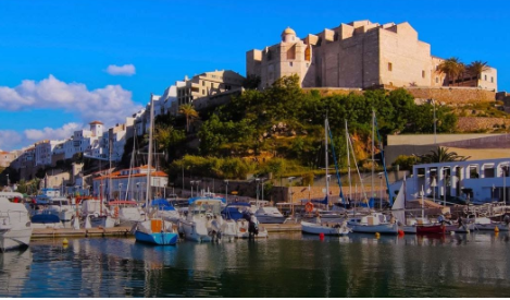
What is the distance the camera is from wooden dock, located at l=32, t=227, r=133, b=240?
32.6 metres

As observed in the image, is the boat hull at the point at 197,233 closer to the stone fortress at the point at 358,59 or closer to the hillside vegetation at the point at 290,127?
the hillside vegetation at the point at 290,127

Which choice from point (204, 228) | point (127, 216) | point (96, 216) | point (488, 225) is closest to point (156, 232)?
point (204, 228)

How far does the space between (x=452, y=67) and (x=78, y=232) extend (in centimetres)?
5826

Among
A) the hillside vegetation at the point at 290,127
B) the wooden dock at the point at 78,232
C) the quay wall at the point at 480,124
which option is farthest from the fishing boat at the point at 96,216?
the quay wall at the point at 480,124

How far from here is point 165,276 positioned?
64.4 feet

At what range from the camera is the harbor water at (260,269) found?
55.5 ft

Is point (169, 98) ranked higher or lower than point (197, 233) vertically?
higher

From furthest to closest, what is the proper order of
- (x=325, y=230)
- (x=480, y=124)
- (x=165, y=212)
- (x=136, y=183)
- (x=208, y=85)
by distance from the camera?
(x=208, y=85) < (x=480, y=124) < (x=136, y=183) < (x=165, y=212) < (x=325, y=230)

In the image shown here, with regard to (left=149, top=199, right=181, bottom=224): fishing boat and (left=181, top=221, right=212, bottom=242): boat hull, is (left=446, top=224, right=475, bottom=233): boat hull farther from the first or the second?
(left=149, top=199, right=181, bottom=224): fishing boat

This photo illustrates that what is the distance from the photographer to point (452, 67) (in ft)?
252

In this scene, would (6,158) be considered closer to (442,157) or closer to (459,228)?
(442,157)

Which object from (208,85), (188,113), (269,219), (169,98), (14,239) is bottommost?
(14,239)

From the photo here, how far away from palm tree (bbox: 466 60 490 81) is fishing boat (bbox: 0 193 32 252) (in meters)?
68.7

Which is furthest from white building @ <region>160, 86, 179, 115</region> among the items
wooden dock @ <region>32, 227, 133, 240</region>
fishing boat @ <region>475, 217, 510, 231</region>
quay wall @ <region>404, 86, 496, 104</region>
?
fishing boat @ <region>475, 217, 510, 231</region>
